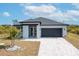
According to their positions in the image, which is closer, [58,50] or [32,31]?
[58,50]

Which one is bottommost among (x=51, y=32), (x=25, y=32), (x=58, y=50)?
(x=51, y=32)

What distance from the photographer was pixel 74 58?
11922 millimetres

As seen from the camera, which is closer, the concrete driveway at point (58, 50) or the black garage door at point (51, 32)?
the concrete driveway at point (58, 50)

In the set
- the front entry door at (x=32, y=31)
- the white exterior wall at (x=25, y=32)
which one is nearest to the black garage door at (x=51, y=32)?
the front entry door at (x=32, y=31)

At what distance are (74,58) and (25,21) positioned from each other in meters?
13.3

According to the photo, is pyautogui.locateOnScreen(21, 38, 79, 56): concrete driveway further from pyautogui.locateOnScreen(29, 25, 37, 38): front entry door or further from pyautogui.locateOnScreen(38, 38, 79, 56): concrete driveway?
pyautogui.locateOnScreen(29, 25, 37, 38): front entry door

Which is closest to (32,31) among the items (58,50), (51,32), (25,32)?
(25,32)

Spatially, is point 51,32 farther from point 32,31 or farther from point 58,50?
point 58,50

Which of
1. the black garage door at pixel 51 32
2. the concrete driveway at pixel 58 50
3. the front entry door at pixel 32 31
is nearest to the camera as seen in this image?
the concrete driveway at pixel 58 50

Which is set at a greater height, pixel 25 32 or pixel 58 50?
pixel 58 50

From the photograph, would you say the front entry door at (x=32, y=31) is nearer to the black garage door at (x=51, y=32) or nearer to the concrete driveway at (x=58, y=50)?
the black garage door at (x=51, y=32)

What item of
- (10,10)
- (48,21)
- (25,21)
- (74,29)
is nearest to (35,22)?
(25,21)

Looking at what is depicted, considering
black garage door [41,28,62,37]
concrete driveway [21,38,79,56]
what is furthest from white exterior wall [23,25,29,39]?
concrete driveway [21,38,79,56]

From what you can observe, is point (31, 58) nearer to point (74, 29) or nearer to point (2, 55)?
point (2, 55)
